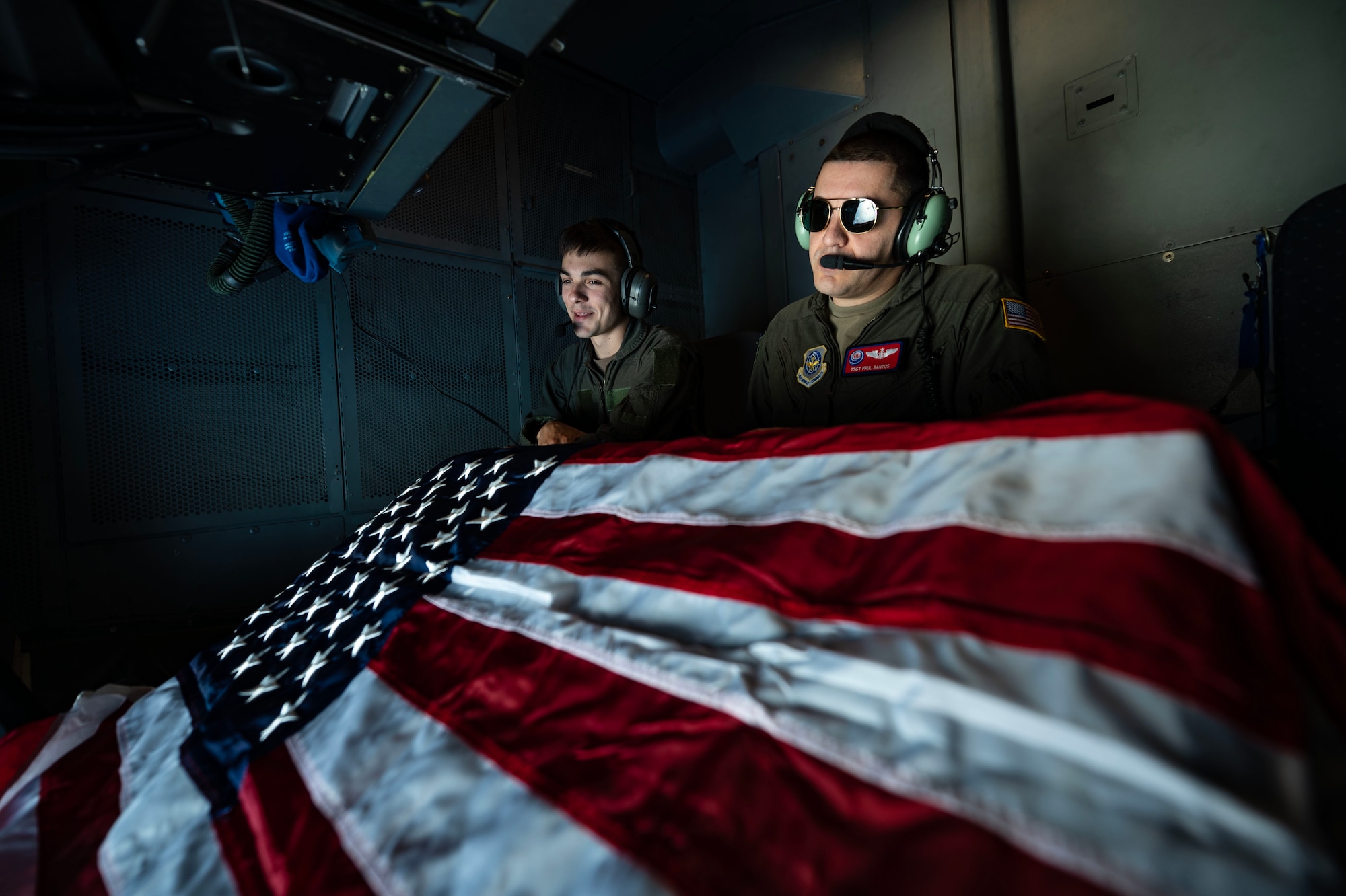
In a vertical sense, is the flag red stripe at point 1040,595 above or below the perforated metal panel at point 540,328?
below

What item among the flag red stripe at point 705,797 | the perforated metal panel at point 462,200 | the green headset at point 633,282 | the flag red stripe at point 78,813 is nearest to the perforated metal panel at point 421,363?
the perforated metal panel at point 462,200

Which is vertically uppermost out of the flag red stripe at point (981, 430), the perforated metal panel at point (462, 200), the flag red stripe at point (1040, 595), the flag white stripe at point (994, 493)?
the perforated metal panel at point (462, 200)

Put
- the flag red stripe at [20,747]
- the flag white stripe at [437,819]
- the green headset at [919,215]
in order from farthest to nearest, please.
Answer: the green headset at [919,215] → the flag red stripe at [20,747] → the flag white stripe at [437,819]

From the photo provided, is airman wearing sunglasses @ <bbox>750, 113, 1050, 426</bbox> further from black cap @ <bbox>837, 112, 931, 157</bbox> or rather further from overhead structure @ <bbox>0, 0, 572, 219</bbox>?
overhead structure @ <bbox>0, 0, 572, 219</bbox>

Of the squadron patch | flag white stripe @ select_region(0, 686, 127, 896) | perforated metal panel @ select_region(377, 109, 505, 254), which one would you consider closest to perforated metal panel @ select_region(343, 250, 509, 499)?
perforated metal panel @ select_region(377, 109, 505, 254)

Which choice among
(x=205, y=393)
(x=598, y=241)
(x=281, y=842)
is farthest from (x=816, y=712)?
(x=205, y=393)

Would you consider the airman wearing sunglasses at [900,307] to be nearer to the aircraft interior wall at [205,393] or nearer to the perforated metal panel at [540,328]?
the perforated metal panel at [540,328]

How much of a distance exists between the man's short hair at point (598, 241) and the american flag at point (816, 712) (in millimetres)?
1551

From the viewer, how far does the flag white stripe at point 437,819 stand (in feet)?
1.56

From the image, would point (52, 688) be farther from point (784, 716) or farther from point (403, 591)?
point (784, 716)

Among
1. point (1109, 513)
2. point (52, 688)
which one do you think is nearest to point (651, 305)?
point (1109, 513)

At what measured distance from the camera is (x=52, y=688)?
1808 mm

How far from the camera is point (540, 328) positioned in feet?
10.1

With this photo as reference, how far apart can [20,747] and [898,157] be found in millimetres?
2309
